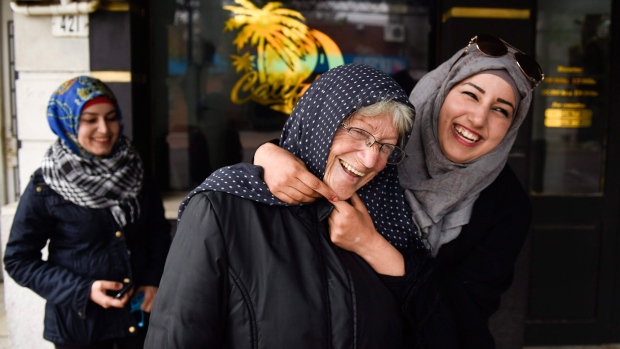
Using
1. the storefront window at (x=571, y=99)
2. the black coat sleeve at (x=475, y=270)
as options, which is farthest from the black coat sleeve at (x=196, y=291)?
the storefront window at (x=571, y=99)

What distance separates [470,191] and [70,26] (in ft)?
9.96

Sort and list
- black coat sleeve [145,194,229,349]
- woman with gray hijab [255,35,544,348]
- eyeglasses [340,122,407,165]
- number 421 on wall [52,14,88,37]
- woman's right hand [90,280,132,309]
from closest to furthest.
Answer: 1. black coat sleeve [145,194,229,349]
2. eyeglasses [340,122,407,165]
3. woman with gray hijab [255,35,544,348]
4. woman's right hand [90,280,132,309]
5. number 421 on wall [52,14,88,37]

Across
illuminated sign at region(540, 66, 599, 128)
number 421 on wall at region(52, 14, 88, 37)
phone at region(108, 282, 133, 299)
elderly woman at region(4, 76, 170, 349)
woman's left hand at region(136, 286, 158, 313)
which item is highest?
number 421 on wall at region(52, 14, 88, 37)

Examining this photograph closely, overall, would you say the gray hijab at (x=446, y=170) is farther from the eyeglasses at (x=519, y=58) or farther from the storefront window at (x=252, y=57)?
the storefront window at (x=252, y=57)

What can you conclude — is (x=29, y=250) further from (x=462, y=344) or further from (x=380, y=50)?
(x=380, y=50)

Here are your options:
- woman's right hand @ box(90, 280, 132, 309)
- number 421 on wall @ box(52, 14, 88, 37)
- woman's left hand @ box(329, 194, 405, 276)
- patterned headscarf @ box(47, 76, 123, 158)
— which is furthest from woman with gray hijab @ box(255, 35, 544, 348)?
number 421 on wall @ box(52, 14, 88, 37)

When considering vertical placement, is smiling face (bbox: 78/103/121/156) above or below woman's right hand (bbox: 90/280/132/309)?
above

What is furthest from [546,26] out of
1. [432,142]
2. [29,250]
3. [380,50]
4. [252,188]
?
[29,250]

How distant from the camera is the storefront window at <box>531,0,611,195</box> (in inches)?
155

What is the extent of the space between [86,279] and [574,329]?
3.78 metres

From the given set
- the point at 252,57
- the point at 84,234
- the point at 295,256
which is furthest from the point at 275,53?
the point at 295,256

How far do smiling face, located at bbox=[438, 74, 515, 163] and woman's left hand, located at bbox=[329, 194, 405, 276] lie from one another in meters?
0.46

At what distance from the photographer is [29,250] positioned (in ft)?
7.45

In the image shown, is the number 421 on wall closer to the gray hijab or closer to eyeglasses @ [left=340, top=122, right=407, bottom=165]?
the gray hijab
